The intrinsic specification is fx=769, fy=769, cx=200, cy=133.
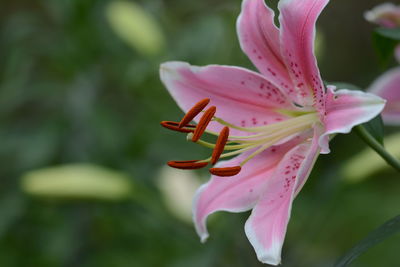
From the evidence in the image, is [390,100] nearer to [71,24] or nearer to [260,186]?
[260,186]

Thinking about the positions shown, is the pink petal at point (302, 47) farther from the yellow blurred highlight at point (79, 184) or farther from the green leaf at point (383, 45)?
the yellow blurred highlight at point (79, 184)

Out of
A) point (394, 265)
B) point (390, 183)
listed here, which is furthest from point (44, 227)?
point (390, 183)

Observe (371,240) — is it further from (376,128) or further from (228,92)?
(228,92)

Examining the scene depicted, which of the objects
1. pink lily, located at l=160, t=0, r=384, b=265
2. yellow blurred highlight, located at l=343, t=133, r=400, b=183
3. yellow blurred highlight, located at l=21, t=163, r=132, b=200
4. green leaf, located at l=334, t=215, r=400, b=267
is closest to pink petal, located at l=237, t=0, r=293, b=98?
pink lily, located at l=160, t=0, r=384, b=265

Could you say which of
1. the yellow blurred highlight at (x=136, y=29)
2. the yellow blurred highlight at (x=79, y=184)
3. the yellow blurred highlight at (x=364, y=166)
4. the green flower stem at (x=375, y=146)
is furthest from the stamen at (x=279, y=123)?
the yellow blurred highlight at (x=136, y=29)

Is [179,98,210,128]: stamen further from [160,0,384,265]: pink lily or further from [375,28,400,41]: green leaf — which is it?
[375,28,400,41]: green leaf
